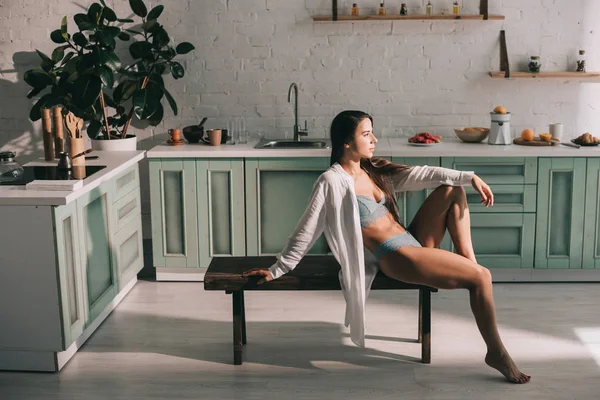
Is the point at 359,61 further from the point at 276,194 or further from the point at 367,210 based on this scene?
the point at 367,210

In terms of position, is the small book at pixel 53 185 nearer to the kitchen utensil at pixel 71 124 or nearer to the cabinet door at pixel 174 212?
the kitchen utensil at pixel 71 124

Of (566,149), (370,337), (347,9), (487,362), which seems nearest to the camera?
(487,362)

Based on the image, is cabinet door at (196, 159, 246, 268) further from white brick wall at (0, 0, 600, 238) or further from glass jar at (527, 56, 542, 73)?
glass jar at (527, 56, 542, 73)

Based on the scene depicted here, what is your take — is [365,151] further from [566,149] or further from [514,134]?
[514,134]

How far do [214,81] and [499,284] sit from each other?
7.63 ft

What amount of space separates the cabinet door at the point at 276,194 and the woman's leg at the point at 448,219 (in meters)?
1.35

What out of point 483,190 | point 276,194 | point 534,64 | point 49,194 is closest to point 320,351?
point 483,190

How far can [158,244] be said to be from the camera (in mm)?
5188

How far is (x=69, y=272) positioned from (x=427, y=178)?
1.73 m

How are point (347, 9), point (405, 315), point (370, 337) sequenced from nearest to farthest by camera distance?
point (370, 337) < point (405, 315) < point (347, 9)

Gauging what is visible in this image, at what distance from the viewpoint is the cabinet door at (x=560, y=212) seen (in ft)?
16.3

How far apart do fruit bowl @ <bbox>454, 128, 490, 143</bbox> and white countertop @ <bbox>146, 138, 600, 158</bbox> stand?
0.17ft

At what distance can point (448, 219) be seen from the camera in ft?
12.4

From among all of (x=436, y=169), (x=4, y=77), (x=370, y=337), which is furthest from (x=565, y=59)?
(x=4, y=77)
